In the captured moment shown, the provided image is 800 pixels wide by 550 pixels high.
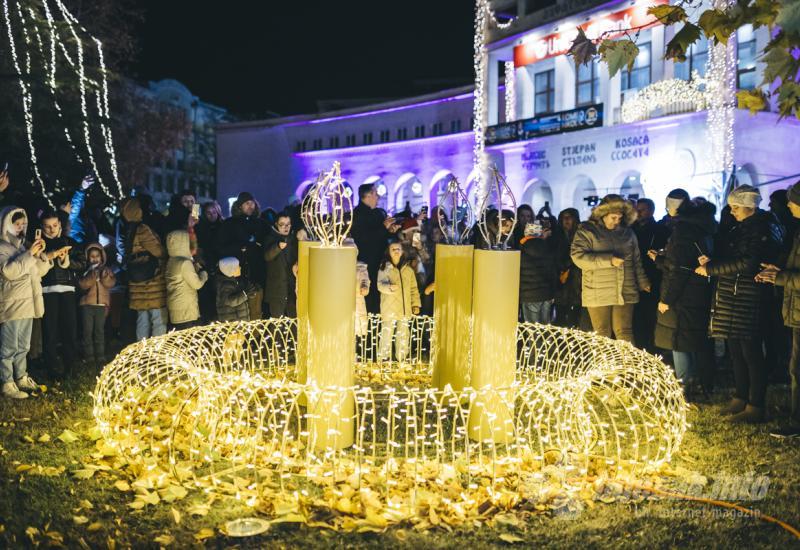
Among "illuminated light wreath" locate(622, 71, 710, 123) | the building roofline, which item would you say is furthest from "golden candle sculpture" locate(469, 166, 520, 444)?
the building roofline

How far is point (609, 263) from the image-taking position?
7016 millimetres

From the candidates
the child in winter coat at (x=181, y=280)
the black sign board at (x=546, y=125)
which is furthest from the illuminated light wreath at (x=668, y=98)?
the child in winter coat at (x=181, y=280)

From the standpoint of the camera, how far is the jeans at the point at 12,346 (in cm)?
680

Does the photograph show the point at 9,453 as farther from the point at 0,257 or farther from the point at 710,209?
the point at 710,209

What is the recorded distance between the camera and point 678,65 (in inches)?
838

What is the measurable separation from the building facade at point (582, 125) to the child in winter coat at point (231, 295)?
10322 mm

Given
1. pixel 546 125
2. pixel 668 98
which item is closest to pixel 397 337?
pixel 668 98

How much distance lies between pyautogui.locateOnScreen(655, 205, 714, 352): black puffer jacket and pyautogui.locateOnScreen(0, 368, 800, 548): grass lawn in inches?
72.8

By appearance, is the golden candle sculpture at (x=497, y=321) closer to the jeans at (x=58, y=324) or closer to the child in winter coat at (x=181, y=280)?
the child in winter coat at (x=181, y=280)

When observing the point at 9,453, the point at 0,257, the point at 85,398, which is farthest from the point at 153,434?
the point at 0,257

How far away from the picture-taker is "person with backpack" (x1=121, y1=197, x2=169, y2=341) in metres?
8.14

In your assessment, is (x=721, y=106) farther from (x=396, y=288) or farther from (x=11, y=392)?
(x=11, y=392)

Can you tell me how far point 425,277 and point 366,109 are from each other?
33410mm

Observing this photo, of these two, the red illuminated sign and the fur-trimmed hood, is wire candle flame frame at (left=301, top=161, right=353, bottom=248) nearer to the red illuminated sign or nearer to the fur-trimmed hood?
the fur-trimmed hood
